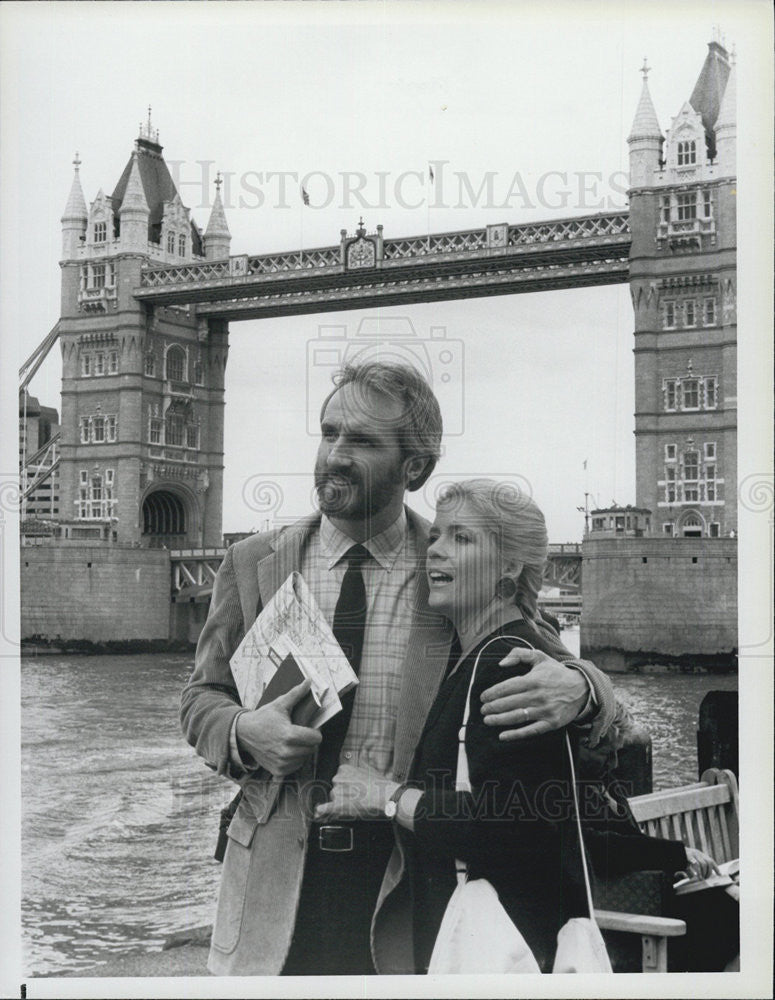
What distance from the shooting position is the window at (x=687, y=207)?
600 centimetres

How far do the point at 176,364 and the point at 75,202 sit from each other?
0.95 meters

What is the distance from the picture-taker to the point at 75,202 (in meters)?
5.97

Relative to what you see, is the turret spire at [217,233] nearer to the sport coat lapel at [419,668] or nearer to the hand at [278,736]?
the sport coat lapel at [419,668]

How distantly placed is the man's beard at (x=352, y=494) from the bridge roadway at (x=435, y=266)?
3.05 feet

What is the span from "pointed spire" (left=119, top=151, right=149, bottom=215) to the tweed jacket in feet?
5.79

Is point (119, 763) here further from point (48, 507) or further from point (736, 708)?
point (736, 708)

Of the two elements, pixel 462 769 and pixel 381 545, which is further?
pixel 381 545

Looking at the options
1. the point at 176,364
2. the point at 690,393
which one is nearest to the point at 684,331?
the point at 690,393

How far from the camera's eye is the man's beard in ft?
18.2

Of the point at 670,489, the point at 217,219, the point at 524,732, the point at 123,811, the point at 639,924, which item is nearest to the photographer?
the point at 639,924

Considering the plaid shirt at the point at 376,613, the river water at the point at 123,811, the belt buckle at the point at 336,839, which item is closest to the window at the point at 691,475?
the river water at the point at 123,811

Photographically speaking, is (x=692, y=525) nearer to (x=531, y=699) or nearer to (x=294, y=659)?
(x=531, y=699)

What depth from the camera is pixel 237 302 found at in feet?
21.2

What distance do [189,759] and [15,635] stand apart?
3.16 feet
